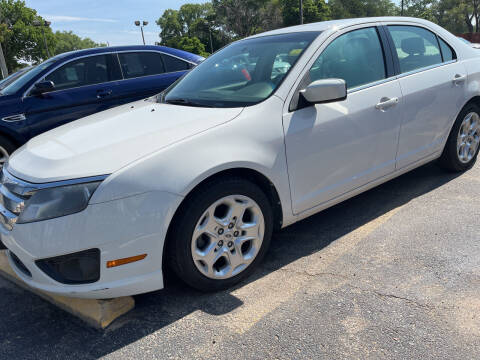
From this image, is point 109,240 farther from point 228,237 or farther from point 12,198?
point 228,237

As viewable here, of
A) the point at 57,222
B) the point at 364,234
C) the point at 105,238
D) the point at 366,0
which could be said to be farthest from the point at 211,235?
the point at 366,0

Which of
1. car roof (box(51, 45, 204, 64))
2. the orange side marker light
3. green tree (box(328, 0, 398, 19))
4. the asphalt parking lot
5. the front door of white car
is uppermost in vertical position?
green tree (box(328, 0, 398, 19))

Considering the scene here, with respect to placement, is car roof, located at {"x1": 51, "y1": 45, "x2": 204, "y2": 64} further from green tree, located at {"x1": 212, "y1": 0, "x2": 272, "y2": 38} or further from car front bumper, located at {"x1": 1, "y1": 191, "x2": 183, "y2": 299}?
green tree, located at {"x1": 212, "y1": 0, "x2": 272, "y2": 38}

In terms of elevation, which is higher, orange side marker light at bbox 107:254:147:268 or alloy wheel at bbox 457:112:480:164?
orange side marker light at bbox 107:254:147:268

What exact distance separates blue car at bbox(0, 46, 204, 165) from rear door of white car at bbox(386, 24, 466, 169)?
11.1 ft

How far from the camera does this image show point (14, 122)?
486cm

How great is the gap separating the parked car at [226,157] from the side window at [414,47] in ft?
0.05

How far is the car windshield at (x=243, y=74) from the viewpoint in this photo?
2.87 meters

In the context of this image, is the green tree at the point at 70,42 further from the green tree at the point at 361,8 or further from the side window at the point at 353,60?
the side window at the point at 353,60

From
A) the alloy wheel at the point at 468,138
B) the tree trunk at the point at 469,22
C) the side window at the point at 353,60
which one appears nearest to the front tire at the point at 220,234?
the side window at the point at 353,60

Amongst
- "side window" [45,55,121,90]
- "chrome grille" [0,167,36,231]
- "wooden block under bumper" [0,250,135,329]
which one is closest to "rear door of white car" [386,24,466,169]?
"wooden block under bumper" [0,250,135,329]

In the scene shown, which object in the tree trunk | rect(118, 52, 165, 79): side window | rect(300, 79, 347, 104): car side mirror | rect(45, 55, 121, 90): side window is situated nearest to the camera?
rect(300, 79, 347, 104): car side mirror

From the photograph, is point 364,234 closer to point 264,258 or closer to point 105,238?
point 264,258

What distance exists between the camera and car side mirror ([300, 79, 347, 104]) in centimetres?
268
